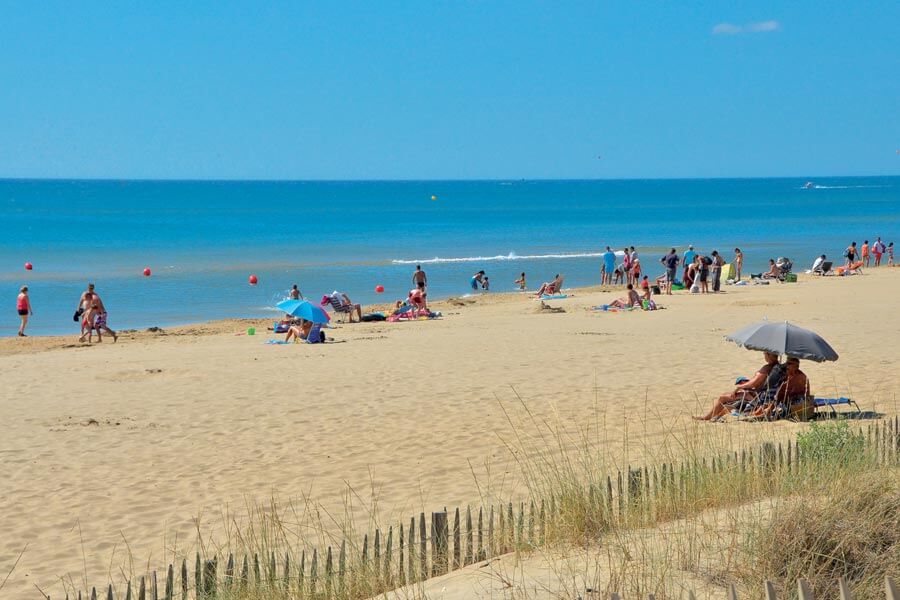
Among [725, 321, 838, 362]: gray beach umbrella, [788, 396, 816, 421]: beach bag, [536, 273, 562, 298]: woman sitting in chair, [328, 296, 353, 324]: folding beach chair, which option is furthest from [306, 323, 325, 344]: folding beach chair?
[536, 273, 562, 298]: woman sitting in chair

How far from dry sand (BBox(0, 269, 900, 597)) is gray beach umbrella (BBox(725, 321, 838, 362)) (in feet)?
2.66

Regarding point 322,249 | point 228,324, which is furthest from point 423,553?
point 322,249

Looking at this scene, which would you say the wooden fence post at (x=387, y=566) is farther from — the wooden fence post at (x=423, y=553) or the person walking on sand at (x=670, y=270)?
the person walking on sand at (x=670, y=270)

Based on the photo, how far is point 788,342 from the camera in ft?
36.4

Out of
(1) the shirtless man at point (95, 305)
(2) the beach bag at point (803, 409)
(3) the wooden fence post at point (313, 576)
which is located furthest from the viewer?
(1) the shirtless man at point (95, 305)

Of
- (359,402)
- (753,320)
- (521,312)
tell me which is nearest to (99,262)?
(521,312)

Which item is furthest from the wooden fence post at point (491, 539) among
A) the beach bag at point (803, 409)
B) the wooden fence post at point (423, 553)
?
the beach bag at point (803, 409)

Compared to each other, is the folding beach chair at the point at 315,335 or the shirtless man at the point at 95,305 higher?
the shirtless man at the point at 95,305

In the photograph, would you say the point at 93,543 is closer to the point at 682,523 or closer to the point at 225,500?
the point at 225,500

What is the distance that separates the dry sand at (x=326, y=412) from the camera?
344 inches

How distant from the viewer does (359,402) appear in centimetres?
1370

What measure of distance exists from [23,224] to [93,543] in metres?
91.9

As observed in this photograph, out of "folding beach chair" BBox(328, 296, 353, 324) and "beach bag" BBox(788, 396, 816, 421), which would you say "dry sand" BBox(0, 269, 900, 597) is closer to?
"beach bag" BBox(788, 396, 816, 421)

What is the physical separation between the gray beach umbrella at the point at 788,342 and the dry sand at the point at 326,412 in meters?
0.81
